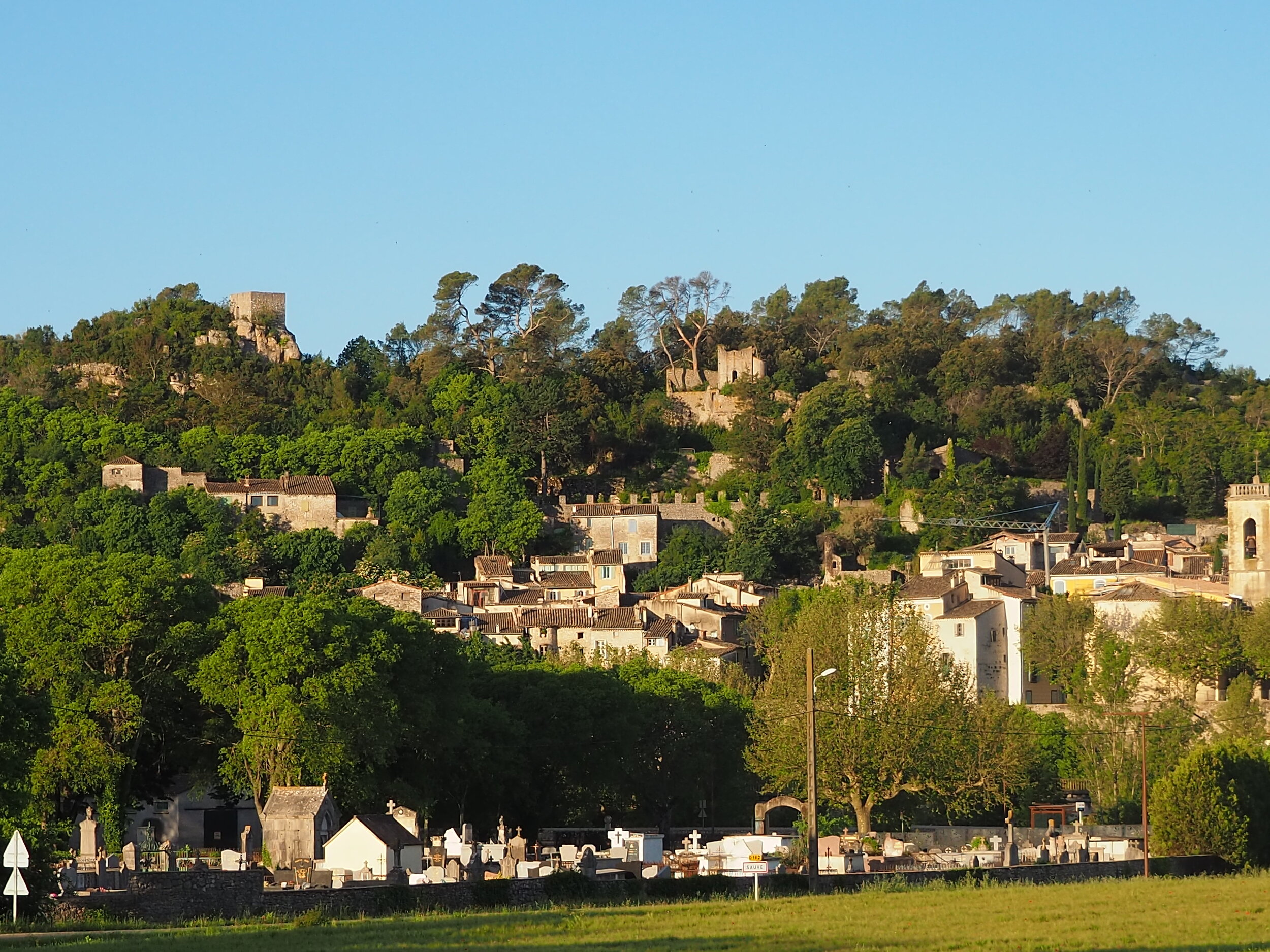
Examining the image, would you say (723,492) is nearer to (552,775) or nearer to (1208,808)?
(552,775)

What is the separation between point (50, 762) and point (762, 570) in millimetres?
50578

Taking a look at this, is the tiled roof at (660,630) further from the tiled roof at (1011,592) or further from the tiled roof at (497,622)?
the tiled roof at (1011,592)

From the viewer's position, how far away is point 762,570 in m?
94.7

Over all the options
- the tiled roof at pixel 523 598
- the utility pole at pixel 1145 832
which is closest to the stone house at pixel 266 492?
the tiled roof at pixel 523 598

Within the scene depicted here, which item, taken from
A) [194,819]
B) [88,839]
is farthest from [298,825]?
[194,819]

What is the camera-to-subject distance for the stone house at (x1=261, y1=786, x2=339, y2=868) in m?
42.7

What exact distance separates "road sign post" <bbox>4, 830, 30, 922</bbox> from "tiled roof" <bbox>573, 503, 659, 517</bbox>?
71626mm

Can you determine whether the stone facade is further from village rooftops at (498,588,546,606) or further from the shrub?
the shrub

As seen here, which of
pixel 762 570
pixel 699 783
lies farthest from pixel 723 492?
pixel 699 783

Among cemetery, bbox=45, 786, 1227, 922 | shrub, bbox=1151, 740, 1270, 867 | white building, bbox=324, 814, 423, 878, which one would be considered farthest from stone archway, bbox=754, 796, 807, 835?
white building, bbox=324, 814, 423, 878

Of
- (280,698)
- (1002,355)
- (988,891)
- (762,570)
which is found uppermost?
(1002,355)

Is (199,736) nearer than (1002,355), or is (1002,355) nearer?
(199,736)

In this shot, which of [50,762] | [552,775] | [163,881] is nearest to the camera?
[163,881]

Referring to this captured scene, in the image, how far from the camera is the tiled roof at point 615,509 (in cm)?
10044
